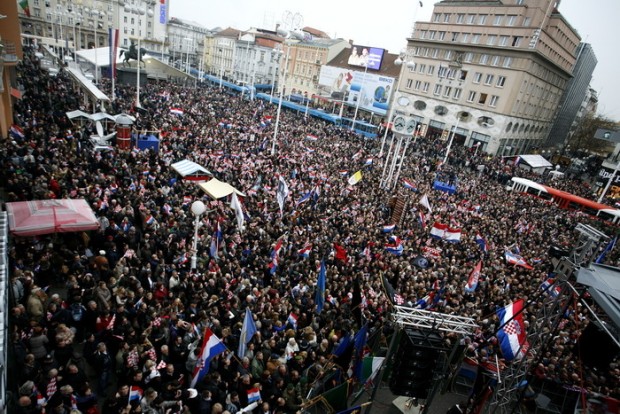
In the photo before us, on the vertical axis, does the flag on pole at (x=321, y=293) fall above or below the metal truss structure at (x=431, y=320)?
below

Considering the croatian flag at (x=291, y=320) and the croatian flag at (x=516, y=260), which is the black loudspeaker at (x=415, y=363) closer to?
the croatian flag at (x=291, y=320)

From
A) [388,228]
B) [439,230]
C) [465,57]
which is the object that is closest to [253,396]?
[388,228]

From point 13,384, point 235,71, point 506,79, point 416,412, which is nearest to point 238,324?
point 13,384

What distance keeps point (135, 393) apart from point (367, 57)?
6147cm

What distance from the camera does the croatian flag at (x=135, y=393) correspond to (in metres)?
5.86

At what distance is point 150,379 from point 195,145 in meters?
18.3

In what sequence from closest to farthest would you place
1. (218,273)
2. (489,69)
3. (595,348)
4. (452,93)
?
1. (595,348)
2. (218,273)
3. (489,69)
4. (452,93)

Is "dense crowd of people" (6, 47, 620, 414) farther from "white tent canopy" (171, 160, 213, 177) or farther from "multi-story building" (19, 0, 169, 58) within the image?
"multi-story building" (19, 0, 169, 58)

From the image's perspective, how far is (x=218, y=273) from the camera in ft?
32.7

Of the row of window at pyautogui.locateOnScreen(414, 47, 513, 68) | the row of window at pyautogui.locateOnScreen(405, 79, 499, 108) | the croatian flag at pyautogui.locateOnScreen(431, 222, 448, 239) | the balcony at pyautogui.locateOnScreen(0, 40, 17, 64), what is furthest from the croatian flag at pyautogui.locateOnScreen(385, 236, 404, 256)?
the row of window at pyautogui.locateOnScreen(414, 47, 513, 68)

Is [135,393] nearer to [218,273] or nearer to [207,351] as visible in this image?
[207,351]

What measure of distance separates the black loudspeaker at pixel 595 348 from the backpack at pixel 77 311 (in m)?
9.36

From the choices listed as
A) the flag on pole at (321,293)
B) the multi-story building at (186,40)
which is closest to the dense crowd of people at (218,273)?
the flag on pole at (321,293)

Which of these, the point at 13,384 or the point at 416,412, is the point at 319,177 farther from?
the point at 13,384
